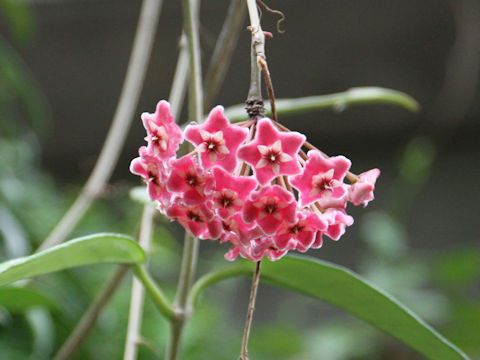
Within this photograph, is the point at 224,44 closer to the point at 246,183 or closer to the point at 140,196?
the point at 140,196

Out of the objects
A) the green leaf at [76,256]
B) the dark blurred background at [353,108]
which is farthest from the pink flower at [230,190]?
the dark blurred background at [353,108]

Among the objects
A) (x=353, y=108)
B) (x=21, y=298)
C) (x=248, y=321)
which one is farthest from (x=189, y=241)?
(x=353, y=108)

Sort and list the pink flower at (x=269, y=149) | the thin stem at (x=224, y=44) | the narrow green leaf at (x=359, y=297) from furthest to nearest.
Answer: the thin stem at (x=224, y=44), the narrow green leaf at (x=359, y=297), the pink flower at (x=269, y=149)

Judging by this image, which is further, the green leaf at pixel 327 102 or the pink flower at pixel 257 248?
the green leaf at pixel 327 102

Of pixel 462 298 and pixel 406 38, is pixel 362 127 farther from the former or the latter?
pixel 462 298

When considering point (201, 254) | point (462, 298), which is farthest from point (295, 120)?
point (462, 298)

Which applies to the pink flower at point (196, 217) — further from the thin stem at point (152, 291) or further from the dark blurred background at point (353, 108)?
the dark blurred background at point (353, 108)

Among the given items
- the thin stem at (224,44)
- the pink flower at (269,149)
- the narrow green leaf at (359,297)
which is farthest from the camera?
the thin stem at (224,44)
